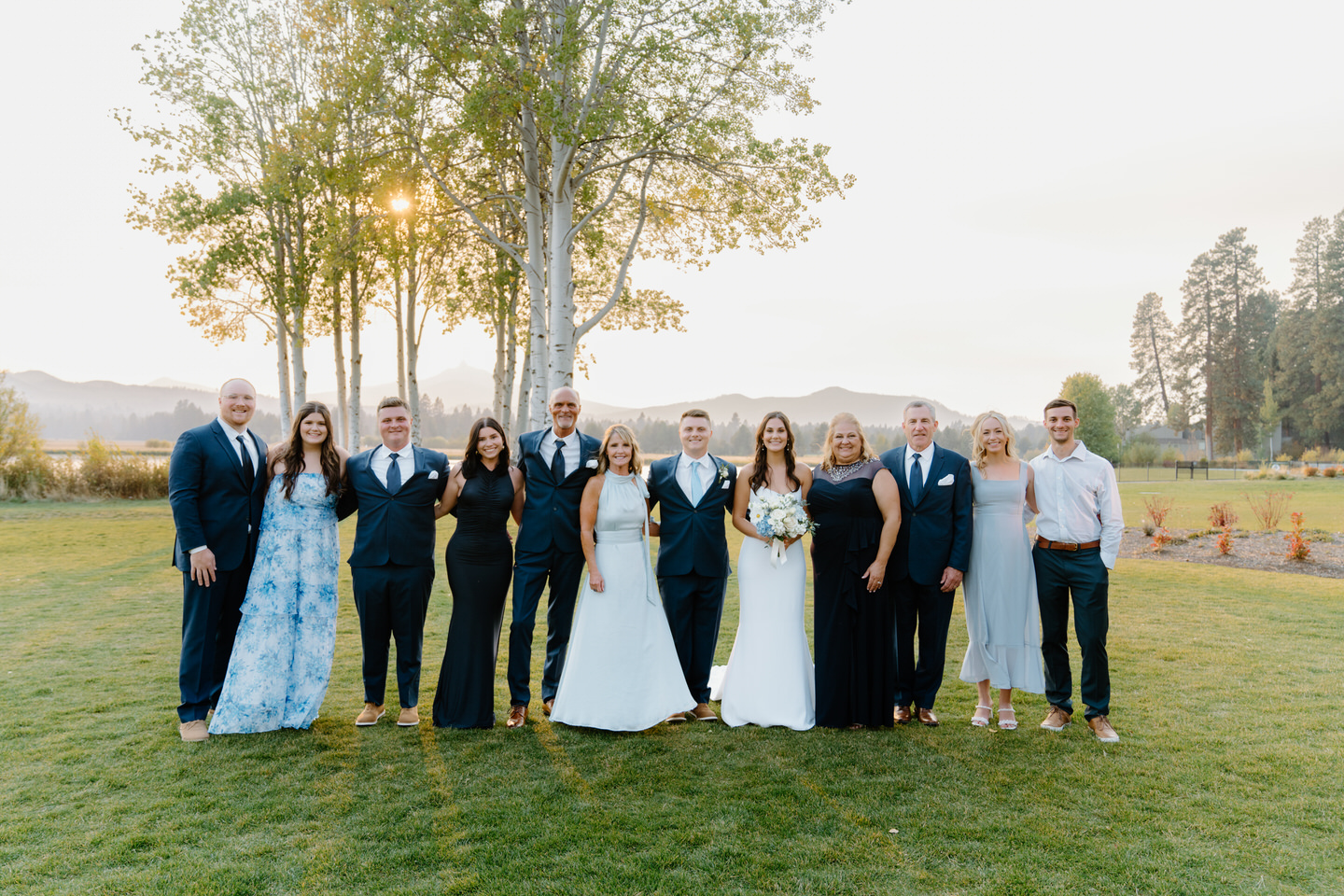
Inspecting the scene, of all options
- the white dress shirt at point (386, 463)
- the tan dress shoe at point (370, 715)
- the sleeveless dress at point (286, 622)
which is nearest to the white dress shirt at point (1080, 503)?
the white dress shirt at point (386, 463)

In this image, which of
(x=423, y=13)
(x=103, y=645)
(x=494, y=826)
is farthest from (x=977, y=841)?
(x=423, y=13)

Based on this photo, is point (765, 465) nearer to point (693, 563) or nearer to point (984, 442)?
point (693, 563)

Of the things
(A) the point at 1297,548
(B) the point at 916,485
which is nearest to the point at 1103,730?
(B) the point at 916,485

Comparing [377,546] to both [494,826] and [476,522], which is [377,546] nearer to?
[476,522]

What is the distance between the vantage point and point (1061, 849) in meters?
3.81

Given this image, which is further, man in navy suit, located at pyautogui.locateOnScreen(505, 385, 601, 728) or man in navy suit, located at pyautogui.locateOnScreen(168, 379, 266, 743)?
man in navy suit, located at pyautogui.locateOnScreen(505, 385, 601, 728)

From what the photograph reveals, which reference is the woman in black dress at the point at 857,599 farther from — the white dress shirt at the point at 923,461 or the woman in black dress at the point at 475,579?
the woman in black dress at the point at 475,579

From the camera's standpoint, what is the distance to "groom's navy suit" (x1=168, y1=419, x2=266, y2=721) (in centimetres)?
535

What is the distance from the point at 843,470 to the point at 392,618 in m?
3.57

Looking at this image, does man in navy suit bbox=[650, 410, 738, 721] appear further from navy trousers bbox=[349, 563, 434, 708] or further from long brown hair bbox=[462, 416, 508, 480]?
navy trousers bbox=[349, 563, 434, 708]

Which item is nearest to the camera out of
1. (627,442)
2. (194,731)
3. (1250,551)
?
(194,731)

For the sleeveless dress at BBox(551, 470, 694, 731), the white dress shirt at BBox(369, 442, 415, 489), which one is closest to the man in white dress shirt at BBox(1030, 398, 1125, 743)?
the sleeveless dress at BBox(551, 470, 694, 731)

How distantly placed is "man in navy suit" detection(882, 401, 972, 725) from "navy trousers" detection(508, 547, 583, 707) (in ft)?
8.14

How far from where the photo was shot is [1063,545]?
5.51 m
